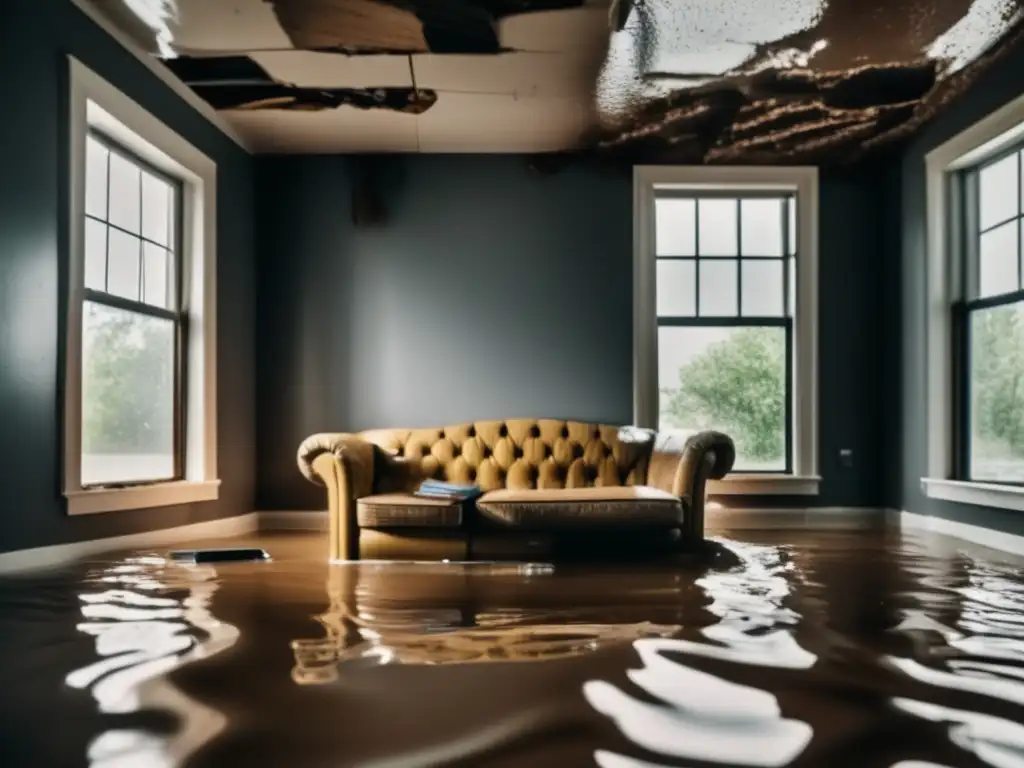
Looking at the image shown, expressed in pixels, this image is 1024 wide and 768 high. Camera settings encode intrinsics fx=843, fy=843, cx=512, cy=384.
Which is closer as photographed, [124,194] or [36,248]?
[36,248]

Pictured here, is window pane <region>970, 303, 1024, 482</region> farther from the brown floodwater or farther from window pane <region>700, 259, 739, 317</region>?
window pane <region>700, 259, 739, 317</region>

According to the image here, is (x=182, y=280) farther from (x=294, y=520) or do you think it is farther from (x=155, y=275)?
(x=294, y=520)

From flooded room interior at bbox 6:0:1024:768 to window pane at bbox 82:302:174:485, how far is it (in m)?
0.03

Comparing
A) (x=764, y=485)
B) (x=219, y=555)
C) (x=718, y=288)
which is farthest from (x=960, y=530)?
(x=219, y=555)

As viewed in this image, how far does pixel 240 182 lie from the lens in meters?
5.76

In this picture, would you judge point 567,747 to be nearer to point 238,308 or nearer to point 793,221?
point 238,308

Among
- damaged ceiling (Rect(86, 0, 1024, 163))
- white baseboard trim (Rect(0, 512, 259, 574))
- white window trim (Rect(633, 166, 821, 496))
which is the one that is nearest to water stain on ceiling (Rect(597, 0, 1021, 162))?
damaged ceiling (Rect(86, 0, 1024, 163))

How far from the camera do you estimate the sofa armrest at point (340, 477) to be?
14.0 ft

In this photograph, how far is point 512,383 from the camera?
19.2 ft

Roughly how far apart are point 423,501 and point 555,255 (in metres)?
2.33

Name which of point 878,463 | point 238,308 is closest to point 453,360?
point 238,308

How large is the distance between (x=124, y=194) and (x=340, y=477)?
2005 mm

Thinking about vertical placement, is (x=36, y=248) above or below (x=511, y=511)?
above

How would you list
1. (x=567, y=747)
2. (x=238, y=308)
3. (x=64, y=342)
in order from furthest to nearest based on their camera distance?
(x=238, y=308), (x=64, y=342), (x=567, y=747)
